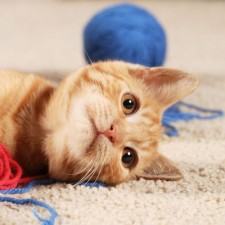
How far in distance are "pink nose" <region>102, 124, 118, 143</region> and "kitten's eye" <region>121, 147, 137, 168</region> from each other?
0.30 ft

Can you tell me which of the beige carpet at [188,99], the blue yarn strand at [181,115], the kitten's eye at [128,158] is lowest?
the blue yarn strand at [181,115]

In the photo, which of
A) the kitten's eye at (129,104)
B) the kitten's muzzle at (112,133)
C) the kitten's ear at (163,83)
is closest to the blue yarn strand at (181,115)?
the kitten's ear at (163,83)

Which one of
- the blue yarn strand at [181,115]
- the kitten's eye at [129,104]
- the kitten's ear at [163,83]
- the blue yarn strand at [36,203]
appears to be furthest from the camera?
the blue yarn strand at [181,115]

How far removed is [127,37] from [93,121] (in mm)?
869

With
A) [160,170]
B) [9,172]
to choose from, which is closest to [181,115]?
[160,170]

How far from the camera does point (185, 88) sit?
1561mm

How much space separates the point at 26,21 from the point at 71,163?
257 centimetres

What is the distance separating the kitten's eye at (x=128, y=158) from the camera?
4.67 feet

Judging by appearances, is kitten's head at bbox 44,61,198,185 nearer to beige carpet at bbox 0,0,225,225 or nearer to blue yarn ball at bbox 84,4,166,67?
beige carpet at bbox 0,0,225,225

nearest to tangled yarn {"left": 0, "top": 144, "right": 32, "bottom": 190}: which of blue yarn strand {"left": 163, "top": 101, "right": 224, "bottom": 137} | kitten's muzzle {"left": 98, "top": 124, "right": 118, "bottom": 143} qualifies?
kitten's muzzle {"left": 98, "top": 124, "right": 118, "bottom": 143}

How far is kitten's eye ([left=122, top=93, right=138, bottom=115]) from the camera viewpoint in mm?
1421

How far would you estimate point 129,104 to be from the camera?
144 centimetres

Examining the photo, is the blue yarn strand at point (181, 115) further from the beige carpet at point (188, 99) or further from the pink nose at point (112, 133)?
the pink nose at point (112, 133)

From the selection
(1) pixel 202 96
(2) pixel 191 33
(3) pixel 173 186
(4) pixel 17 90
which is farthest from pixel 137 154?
(2) pixel 191 33
